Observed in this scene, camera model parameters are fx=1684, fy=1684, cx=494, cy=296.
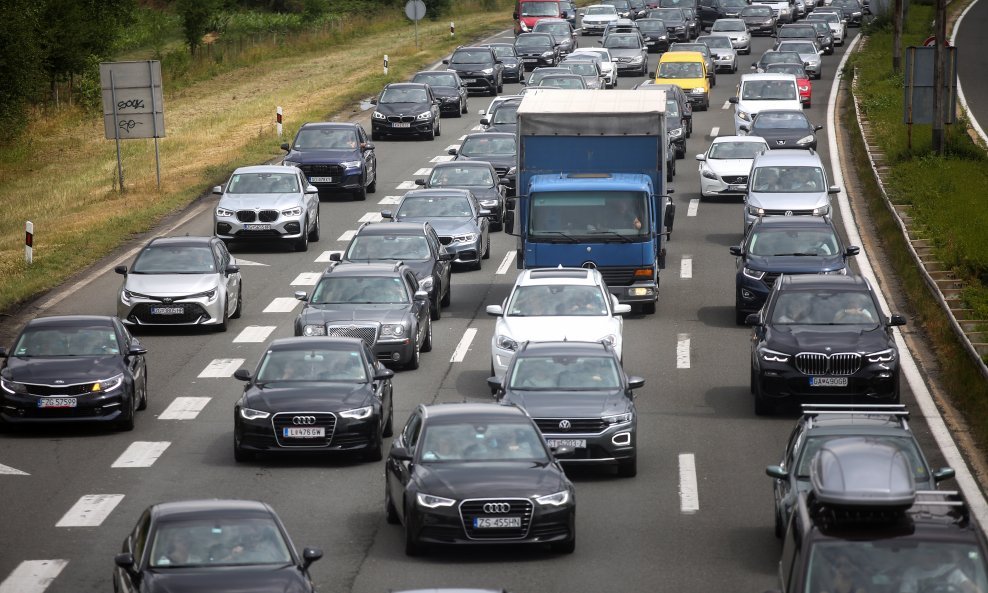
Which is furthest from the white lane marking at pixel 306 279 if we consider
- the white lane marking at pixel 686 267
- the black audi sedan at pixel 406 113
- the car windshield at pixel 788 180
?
the black audi sedan at pixel 406 113

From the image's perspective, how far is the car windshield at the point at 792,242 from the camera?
28312mm

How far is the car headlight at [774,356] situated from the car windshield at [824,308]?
3.02 ft

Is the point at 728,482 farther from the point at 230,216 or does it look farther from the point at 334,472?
the point at 230,216

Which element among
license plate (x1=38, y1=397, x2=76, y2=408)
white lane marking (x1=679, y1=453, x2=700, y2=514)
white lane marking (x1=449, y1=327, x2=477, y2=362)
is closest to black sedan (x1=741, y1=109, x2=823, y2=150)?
white lane marking (x1=449, y1=327, x2=477, y2=362)

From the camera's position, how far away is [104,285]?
32562 mm

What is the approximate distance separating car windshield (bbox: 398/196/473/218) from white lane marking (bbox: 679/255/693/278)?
4398mm

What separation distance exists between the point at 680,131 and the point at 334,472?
95.5 feet

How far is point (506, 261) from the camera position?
35.2 meters

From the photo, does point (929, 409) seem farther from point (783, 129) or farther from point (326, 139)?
point (783, 129)

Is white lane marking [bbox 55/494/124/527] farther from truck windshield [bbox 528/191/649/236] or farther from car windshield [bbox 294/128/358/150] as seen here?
car windshield [bbox 294/128/358/150]

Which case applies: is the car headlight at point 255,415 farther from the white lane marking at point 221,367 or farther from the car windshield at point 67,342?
the white lane marking at point 221,367

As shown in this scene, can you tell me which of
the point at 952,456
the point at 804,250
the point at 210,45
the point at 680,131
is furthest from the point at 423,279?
the point at 210,45

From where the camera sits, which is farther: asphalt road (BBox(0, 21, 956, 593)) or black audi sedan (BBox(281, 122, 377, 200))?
black audi sedan (BBox(281, 122, 377, 200))

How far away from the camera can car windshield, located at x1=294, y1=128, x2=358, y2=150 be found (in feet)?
136
